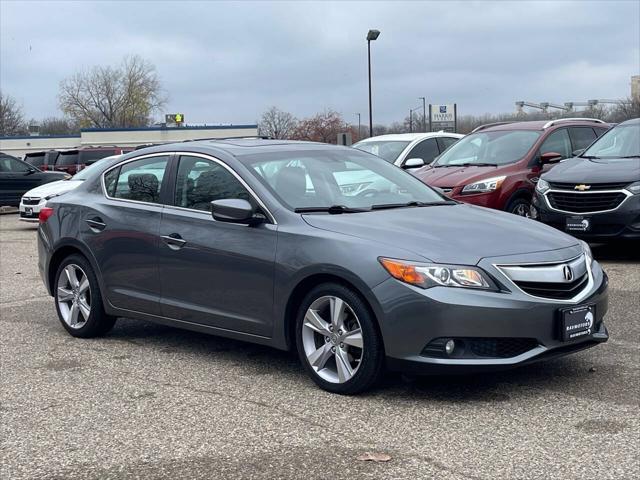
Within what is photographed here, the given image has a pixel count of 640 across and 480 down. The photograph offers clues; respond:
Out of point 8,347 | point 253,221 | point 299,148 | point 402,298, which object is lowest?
point 8,347

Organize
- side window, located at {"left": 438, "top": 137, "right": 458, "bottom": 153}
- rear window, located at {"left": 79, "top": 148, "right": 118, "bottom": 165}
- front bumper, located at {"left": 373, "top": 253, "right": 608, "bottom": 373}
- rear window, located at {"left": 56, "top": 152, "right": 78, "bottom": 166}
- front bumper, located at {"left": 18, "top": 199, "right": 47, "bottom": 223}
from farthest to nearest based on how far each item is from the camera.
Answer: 1. rear window, located at {"left": 56, "top": 152, "right": 78, "bottom": 166}
2. rear window, located at {"left": 79, "top": 148, "right": 118, "bottom": 165}
3. front bumper, located at {"left": 18, "top": 199, "right": 47, "bottom": 223}
4. side window, located at {"left": 438, "top": 137, "right": 458, "bottom": 153}
5. front bumper, located at {"left": 373, "top": 253, "right": 608, "bottom": 373}

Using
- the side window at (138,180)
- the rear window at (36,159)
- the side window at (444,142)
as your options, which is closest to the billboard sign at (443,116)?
the rear window at (36,159)

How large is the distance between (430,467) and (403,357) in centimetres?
96

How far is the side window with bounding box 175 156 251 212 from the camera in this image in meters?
6.08

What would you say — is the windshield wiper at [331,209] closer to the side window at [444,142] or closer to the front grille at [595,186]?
the front grille at [595,186]

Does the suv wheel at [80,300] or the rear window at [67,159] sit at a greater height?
the rear window at [67,159]

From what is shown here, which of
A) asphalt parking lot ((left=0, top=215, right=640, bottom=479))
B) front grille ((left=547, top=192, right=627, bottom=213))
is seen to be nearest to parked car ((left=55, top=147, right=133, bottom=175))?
front grille ((left=547, top=192, right=627, bottom=213))

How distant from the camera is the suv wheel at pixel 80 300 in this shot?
23.0 ft

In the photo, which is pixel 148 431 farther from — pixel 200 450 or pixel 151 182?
pixel 151 182

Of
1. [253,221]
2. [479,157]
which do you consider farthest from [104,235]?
[479,157]

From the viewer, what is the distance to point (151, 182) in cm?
677

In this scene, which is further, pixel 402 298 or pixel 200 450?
pixel 402 298

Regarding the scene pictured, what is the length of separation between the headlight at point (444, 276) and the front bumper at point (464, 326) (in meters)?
0.04

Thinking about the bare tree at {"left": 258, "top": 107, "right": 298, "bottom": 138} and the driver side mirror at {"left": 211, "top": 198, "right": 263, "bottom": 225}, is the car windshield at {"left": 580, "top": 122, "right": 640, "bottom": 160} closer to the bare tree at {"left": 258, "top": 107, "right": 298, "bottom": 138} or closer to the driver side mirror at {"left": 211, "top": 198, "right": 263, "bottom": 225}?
the driver side mirror at {"left": 211, "top": 198, "right": 263, "bottom": 225}
